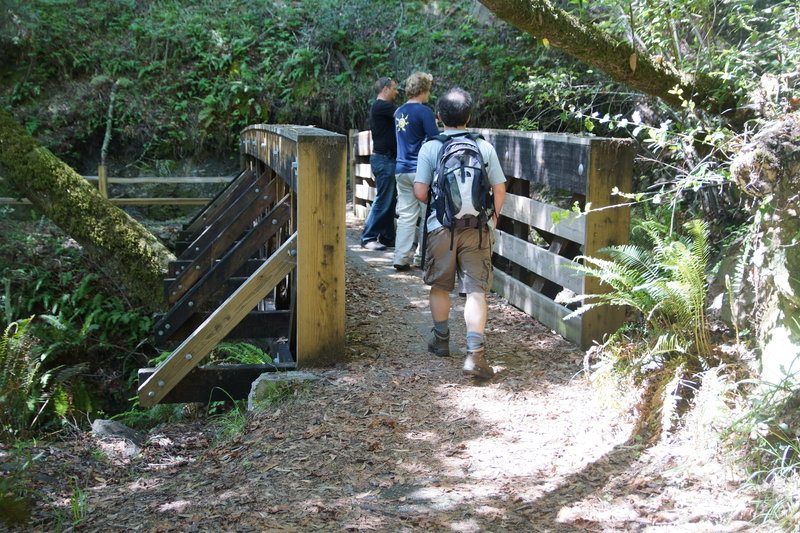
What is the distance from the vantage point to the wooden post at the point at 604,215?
5.45 metres

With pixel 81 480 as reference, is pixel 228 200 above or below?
above

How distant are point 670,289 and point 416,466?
6.09 feet

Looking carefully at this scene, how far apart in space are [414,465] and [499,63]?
12.3 metres

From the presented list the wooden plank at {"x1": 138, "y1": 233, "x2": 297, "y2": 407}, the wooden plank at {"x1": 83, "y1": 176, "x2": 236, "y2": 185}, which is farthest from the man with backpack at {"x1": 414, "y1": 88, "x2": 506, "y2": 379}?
the wooden plank at {"x1": 83, "y1": 176, "x2": 236, "y2": 185}

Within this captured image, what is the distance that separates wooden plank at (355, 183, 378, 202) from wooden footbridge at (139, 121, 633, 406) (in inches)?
159

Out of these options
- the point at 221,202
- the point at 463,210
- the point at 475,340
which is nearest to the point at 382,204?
the point at 221,202

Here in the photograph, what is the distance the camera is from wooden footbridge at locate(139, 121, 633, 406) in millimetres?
5156

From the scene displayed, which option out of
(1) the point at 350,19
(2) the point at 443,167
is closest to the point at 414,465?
(2) the point at 443,167

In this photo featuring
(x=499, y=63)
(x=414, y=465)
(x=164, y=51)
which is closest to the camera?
(x=414, y=465)

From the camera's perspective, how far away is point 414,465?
3992 mm

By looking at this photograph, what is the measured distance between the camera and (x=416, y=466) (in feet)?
13.1

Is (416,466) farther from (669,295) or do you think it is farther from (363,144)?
(363,144)

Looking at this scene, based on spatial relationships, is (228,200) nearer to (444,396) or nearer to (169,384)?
(169,384)

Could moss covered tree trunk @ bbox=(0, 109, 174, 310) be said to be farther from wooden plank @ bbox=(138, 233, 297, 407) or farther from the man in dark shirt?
wooden plank @ bbox=(138, 233, 297, 407)
